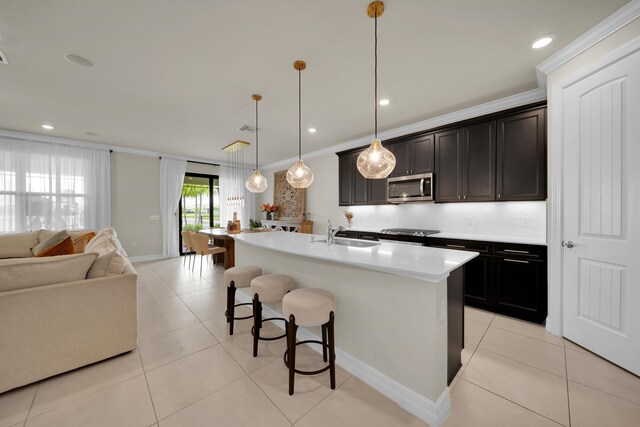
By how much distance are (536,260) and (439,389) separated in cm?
213

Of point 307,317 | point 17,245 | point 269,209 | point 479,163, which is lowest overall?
point 307,317

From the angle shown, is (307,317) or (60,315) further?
(60,315)

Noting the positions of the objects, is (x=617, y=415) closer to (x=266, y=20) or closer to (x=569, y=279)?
(x=569, y=279)

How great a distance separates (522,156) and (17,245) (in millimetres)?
7250

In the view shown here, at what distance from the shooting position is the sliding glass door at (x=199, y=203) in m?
6.88

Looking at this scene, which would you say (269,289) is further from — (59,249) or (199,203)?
(199,203)

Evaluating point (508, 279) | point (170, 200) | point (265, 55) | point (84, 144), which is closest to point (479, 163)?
point (508, 279)

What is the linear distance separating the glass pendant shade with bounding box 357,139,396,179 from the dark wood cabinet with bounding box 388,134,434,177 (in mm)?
1945

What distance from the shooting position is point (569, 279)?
7.67ft

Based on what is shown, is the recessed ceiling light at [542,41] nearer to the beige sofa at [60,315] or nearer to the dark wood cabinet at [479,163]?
the dark wood cabinet at [479,163]

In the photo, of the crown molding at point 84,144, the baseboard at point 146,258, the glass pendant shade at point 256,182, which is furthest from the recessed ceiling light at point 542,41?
the baseboard at point 146,258

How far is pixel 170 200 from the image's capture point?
250 inches

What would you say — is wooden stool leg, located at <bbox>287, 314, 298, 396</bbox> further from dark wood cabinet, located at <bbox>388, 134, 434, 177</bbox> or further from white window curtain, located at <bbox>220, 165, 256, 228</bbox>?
white window curtain, located at <bbox>220, 165, 256, 228</bbox>

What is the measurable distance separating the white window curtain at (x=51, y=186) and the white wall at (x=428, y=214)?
476cm
